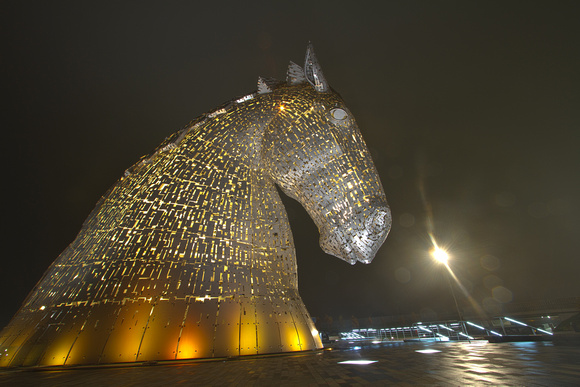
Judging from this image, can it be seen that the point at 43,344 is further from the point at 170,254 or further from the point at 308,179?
the point at 308,179

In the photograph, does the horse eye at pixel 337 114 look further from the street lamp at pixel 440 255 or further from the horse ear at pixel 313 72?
the street lamp at pixel 440 255

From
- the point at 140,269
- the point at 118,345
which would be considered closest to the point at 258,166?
the point at 140,269

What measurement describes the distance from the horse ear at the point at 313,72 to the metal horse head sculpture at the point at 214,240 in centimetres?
5

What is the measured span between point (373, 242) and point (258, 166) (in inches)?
166

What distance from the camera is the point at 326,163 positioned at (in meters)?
7.72

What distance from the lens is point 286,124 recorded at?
26.5 ft

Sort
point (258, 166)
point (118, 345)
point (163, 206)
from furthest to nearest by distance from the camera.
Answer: point (258, 166)
point (163, 206)
point (118, 345)

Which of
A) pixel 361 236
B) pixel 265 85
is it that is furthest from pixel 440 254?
pixel 265 85

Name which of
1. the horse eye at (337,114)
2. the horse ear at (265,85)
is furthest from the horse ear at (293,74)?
the horse eye at (337,114)

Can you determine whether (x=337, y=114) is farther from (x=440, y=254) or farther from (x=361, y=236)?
(x=440, y=254)

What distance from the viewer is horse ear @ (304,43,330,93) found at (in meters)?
8.26

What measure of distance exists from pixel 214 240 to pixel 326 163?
3.76 metres

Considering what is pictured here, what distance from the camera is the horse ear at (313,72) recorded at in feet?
27.1

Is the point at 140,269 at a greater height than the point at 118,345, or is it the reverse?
the point at 140,269
